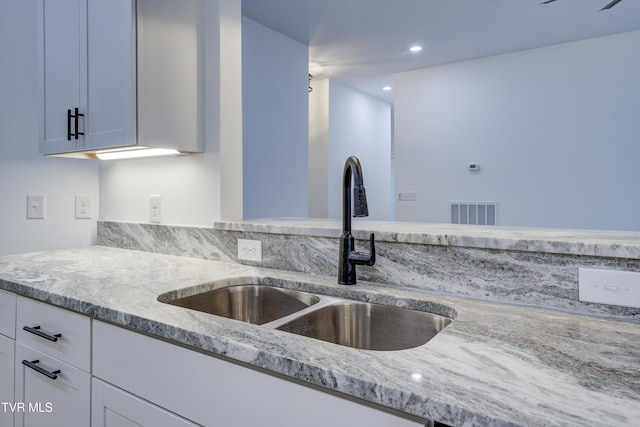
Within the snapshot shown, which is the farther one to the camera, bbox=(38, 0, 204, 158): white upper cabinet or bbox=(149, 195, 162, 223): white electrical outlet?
bbox=(149, 195, 162, 223): white electrical outlet

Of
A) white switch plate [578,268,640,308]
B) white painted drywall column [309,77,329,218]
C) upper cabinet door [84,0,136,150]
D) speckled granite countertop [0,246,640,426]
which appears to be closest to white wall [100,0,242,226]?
upper cabinet door [84,0,136,150]

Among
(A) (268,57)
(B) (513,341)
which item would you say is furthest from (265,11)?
(B) (513,341)

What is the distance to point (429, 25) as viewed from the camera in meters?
3.69

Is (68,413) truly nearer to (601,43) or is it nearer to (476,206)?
(476,206)

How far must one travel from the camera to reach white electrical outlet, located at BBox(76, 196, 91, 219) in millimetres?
2106

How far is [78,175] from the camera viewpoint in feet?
6.91

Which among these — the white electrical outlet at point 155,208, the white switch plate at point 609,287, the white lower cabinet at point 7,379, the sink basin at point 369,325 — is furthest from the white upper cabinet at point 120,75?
the white switch plate at point 609,287

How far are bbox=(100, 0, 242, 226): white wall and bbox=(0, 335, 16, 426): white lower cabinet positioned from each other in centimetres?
75

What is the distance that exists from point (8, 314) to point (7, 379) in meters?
0.22

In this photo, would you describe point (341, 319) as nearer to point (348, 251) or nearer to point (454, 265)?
point (348, 251)

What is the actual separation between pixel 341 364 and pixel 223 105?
1299 mm

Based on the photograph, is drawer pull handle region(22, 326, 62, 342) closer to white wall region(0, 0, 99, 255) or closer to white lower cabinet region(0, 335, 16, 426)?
white lower cabinet region(0, 335, 16, 426)

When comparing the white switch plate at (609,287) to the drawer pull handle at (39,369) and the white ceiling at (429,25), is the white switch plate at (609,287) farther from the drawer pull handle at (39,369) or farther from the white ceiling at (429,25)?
the white ceiling at (429,25)

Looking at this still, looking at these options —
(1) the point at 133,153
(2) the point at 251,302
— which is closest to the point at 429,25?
(1) the point at 133,153
